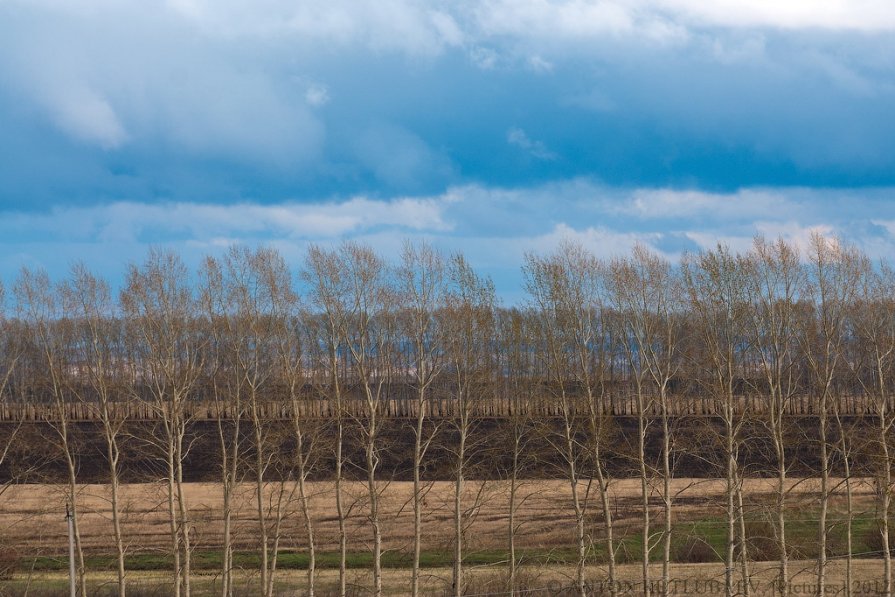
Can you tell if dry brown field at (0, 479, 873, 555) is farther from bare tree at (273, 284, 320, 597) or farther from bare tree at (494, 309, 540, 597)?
bare tree at (273, 284, 320, 597)

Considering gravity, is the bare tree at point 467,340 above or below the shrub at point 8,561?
above

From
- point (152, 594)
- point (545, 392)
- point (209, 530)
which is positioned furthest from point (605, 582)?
point (209, 530)

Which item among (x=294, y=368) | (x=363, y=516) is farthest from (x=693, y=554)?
(x=294, y=368)

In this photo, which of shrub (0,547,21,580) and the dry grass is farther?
shrub (0,547,21,580)

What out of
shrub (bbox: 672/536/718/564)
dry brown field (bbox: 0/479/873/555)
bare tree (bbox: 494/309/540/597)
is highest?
bare tree (bbox: 494/309/540/597)

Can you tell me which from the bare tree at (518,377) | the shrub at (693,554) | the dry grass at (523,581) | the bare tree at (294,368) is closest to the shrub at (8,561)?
the dry grass at (523,581)

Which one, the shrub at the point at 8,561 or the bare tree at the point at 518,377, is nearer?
the shrub at the point at 8,561

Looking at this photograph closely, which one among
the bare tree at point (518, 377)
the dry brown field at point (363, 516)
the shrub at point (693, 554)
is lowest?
the shrub at point (693, 554)

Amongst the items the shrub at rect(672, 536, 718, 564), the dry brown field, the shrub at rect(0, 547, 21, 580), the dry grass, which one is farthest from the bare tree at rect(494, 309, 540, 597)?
the shrub at rect(0, 547, 21, 580)

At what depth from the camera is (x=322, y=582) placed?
40.5 m

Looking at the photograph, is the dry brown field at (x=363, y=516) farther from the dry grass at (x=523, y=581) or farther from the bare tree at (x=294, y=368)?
the bare tree at (x=294, y=368)

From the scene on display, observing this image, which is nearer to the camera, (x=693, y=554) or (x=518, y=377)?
(x=518, y=377)

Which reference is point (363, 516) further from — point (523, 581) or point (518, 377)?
point (523, 581)

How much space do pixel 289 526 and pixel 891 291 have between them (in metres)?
30.4
